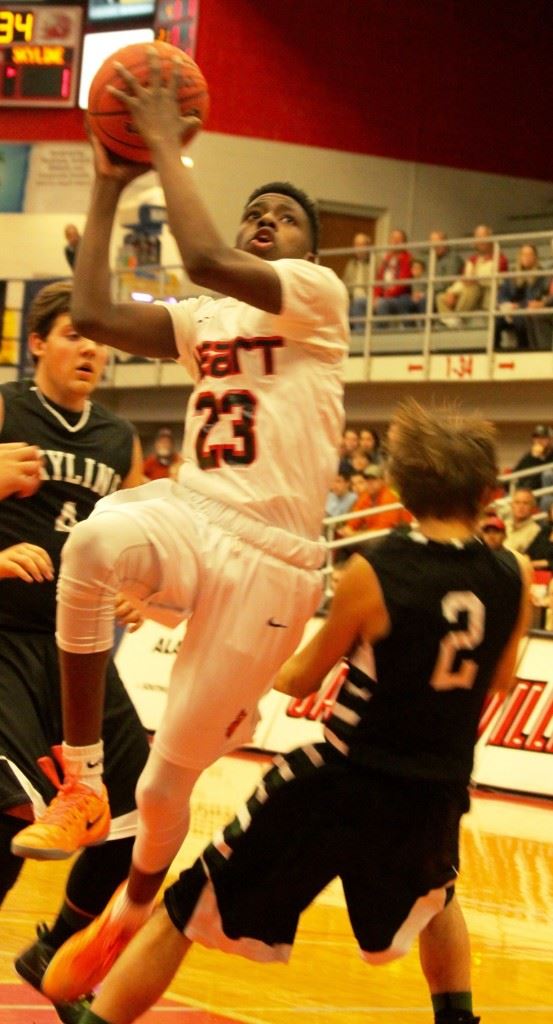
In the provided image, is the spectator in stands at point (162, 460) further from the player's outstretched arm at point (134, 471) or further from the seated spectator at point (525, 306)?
the player's outstretched arm at point (134, 471)

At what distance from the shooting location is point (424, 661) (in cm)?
383

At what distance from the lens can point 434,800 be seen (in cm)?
391

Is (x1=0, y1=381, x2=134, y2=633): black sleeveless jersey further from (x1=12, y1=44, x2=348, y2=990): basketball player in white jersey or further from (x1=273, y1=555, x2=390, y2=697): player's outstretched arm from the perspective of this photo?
(x1=273, y1=555, x2=390, y2=697): player's outstretched arm

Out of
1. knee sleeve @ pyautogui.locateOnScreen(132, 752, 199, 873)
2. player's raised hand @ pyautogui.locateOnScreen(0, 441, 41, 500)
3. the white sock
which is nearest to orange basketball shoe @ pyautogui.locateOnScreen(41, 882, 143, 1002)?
knee sleeve @ pyautogui.locateOnScreen(132, 752, 199, 873)

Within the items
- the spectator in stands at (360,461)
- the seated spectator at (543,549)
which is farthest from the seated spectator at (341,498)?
the seated spectator at (543,549)

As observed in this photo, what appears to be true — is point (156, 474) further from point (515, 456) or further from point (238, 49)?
point (238, 49)

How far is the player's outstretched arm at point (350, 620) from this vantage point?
382cm

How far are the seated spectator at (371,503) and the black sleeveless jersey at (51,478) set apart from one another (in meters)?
9.59

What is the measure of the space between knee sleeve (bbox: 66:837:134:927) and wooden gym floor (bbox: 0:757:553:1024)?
393 mm

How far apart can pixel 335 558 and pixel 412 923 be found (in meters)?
11.2

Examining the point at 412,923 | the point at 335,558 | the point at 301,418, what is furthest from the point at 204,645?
the point at 335,558

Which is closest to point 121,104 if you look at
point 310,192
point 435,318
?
point 435,318

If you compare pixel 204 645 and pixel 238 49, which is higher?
pixel 238 49

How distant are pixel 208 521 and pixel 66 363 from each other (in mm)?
1201
